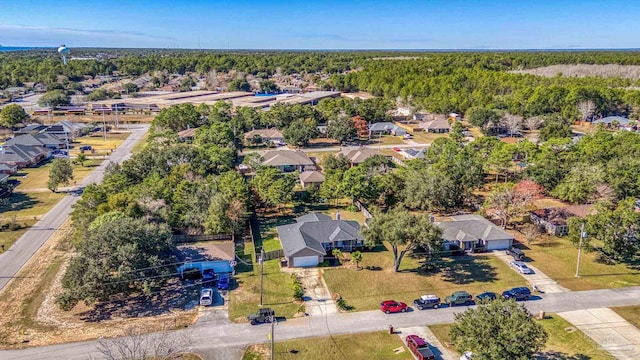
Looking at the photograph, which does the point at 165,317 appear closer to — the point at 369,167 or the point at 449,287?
the point at 449,287

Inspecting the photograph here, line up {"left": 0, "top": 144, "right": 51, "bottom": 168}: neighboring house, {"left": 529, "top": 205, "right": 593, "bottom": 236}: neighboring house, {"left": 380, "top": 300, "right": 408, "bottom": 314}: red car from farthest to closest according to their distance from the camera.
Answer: {"left": 0, "top": 144, "right": 51, "bottom": 168}: neighboring house, {"left": 529, "top": 205, "right": 593, "bottom": 236}: neighboring house, {"left": 380, "top": 300, "right": 408, "bottom": 314}: red car

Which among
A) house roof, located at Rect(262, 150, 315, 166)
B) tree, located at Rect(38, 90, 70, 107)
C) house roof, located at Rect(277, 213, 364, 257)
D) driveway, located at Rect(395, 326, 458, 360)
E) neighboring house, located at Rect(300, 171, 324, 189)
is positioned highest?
tree, located at Rect(38, 90, 70, 107)

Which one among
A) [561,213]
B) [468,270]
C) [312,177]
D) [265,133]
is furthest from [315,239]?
[265,133]

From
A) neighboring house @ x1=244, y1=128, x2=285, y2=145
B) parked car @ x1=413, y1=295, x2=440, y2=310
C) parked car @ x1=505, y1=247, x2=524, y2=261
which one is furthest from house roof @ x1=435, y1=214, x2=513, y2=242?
neighboring house @ x1=244, y1=128, x2=285, y2=145

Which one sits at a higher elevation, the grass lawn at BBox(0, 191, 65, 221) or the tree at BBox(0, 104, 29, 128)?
the tree at BBox(0, 104, 29, 128)

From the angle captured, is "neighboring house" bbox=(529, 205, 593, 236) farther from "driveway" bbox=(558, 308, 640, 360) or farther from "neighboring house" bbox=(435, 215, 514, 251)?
"driveway" bbox=(558, 308, 640, 360)

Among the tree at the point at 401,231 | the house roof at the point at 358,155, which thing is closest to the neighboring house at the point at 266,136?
the house roof at the point at 358,155

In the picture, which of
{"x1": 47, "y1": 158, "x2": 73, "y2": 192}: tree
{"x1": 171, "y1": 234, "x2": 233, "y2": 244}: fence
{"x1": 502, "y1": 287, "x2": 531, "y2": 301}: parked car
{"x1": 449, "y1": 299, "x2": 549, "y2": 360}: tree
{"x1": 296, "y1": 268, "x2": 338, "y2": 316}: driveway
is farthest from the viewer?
{"x1": 47, "y1": 158, "x2": 73, "y2": 192}: tree

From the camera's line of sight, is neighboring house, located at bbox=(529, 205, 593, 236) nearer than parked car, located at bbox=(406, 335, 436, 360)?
No
